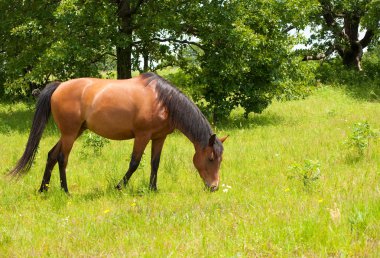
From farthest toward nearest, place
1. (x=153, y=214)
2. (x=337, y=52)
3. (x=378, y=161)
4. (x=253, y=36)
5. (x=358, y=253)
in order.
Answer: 1. (x=337, y=52)
2. (x=253, y=36)
3. (x=378, y=161)
4. (x=153, y=214)
5. (x=358, y=253)

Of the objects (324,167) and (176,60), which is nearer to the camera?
(324,167)

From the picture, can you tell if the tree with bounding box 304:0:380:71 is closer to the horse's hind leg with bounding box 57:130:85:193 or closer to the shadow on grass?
the shadow on grass

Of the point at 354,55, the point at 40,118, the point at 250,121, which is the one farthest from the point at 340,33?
the point at 40,118

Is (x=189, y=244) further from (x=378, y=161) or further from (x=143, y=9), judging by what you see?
(x=143, y=9)

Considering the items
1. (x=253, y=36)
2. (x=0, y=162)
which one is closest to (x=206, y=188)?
(x=0, y=162)

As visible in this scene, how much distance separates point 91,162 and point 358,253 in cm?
658

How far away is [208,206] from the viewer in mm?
5555

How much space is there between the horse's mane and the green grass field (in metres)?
0.86

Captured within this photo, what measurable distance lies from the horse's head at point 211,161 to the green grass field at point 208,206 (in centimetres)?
23

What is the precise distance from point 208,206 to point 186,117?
A: 165cm

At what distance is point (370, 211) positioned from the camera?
453 cm

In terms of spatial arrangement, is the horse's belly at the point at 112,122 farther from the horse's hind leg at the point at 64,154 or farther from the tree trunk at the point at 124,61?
the tree trunk at the point at 124,61

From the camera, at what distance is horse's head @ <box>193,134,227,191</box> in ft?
21.3

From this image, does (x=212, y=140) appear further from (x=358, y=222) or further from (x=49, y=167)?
(x=49, y=167)
